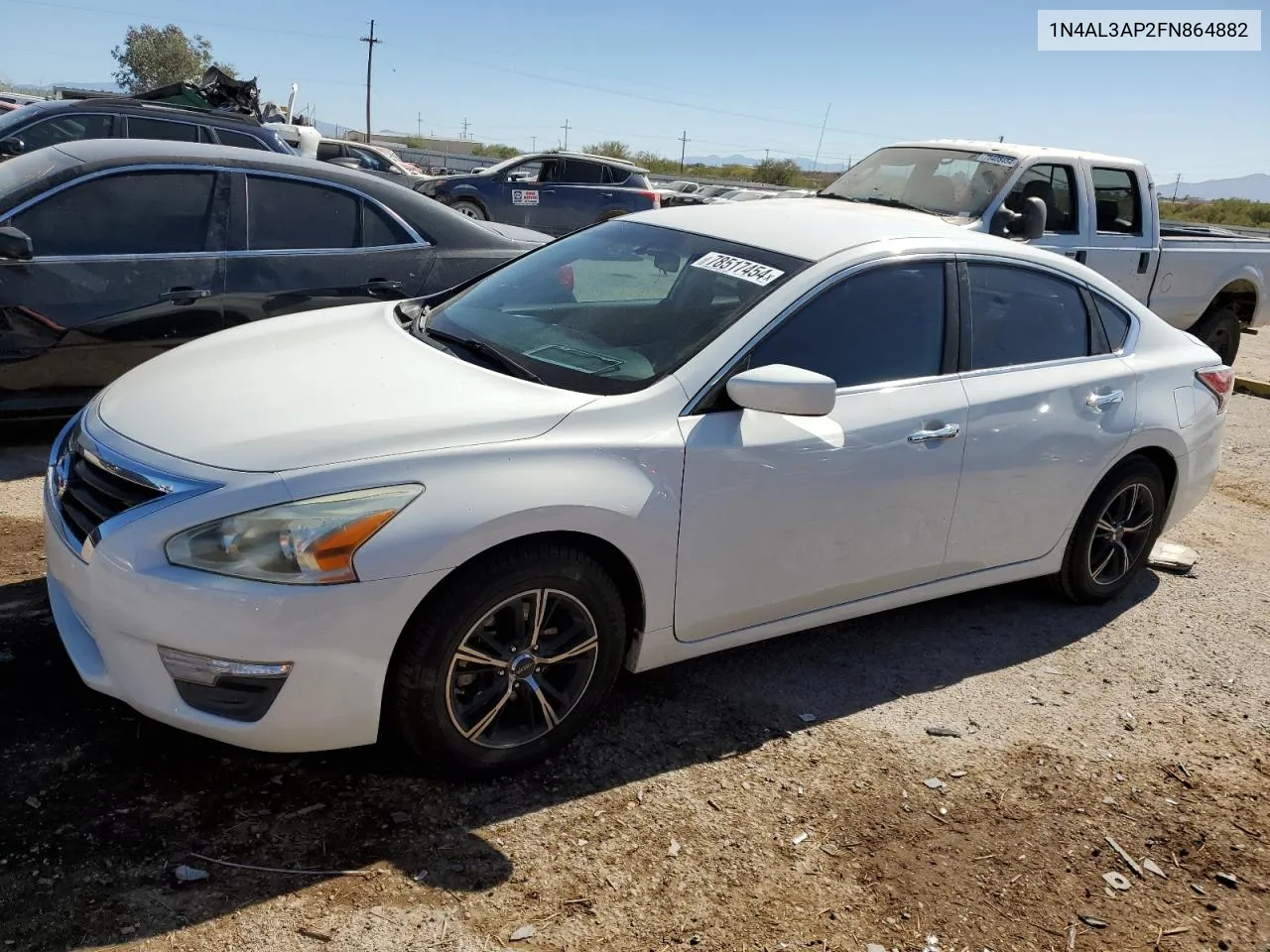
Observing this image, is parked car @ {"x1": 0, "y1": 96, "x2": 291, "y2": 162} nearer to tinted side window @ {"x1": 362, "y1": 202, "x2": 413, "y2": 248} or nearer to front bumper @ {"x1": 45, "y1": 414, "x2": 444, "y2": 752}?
tinted side window @ {"x1": 362, "y1": 202, "x2": 413, "y2": 248}

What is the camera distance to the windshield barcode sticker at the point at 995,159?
26.9ft

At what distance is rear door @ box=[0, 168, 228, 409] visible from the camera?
201 inches

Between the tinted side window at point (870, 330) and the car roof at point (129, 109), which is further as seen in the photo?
the car roof at point (129, 109)

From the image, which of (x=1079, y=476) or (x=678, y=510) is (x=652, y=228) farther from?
(x=1079, y=476)

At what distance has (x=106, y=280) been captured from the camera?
5.29 meters

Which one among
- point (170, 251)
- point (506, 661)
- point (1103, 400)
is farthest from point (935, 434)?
point (170, 251)

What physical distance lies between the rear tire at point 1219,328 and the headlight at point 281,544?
9453 mm

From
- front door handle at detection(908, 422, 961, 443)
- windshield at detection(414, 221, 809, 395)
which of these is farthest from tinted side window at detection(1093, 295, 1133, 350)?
windshield at detection(414, 221, 809, 395)

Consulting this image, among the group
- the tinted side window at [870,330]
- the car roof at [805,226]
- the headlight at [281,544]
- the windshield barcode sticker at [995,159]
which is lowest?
the headlight at [281,544]

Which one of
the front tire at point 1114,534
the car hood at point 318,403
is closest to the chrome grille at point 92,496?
the car hood at point 318,403

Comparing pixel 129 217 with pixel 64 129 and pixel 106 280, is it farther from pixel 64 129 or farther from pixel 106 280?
pixel 64 129

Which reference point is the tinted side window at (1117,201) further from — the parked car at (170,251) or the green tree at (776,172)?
the green tree at (776,172)

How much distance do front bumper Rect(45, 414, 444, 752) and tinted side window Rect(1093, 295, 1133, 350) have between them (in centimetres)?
324

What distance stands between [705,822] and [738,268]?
186 cm
